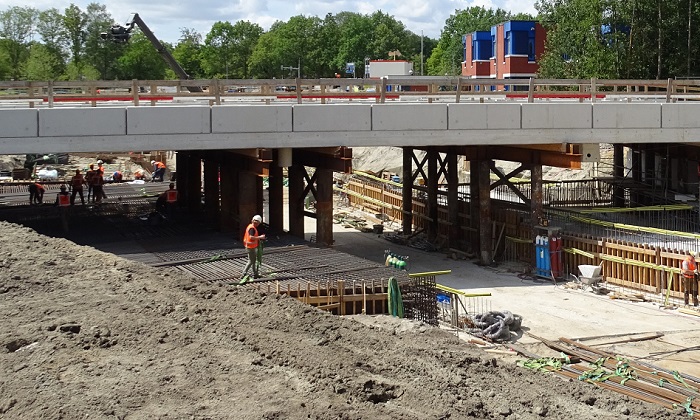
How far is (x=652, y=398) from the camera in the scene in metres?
14.2

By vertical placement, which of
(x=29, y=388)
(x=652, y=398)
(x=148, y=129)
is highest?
(x=148, y=129)

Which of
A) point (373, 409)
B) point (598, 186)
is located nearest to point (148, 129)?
point (373, 409)

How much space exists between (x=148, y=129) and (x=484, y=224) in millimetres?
10423

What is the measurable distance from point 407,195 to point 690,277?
13.4 m

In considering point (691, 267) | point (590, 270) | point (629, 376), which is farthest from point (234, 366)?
point (590, 270)

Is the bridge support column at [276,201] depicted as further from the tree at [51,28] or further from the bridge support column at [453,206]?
the tree at [51,28]

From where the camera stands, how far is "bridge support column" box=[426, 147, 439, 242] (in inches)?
1281

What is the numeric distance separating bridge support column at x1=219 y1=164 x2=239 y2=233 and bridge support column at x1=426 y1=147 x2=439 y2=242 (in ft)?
23.9

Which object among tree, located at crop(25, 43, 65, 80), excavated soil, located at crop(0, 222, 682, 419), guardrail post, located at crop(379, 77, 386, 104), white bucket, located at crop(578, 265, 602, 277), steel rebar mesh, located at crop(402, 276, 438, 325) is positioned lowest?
white bucket, located at crop(578, 265, 602, 277)

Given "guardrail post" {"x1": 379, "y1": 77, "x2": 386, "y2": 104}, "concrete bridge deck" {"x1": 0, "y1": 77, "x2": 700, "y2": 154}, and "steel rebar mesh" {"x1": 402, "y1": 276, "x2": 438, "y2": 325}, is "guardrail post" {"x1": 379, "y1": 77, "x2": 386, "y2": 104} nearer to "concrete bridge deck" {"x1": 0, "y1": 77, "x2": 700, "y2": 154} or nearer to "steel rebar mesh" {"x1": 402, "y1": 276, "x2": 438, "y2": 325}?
"concrete bridge deck" {"x1": 0, "y1": 77, "x2": 700, "y2": 154}

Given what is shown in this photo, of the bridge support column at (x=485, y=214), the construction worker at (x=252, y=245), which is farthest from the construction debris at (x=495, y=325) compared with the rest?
the bridge support column at (x=485, y=214)

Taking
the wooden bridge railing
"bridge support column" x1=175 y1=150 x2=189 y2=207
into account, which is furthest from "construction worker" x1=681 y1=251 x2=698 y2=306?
"bridge support column" x1=175 y1=150 x2=189 y2=207

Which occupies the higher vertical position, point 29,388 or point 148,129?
point 148,129

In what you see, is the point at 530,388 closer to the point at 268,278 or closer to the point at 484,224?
the point at 268,278
